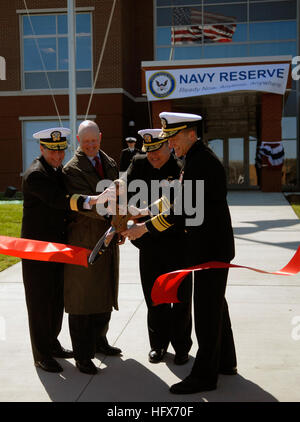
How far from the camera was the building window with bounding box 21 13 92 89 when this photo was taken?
22.3 m

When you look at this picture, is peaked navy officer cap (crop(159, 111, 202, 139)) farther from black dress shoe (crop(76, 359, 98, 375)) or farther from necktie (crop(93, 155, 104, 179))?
black dress shoe (crop(76, 359, 98, 375))

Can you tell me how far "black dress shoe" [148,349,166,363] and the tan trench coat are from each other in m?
0.51

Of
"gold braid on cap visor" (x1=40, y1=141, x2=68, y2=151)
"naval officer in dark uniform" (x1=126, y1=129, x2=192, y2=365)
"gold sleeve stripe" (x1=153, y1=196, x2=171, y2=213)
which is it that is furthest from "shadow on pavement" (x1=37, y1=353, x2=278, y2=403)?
"gold braid on cap visor" (x1=40, y1=141, x2=68, y2=151)

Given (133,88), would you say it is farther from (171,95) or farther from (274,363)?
(274,363)

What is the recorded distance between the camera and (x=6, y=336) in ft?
15.7

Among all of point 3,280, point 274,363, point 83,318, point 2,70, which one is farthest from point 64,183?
point 2,70

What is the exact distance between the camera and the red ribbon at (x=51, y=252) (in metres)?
3.88

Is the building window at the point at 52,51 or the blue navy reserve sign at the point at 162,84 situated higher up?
the building window at the point at 52,51

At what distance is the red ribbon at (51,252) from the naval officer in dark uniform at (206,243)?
0.83 meters

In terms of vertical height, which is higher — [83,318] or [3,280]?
[83,318]

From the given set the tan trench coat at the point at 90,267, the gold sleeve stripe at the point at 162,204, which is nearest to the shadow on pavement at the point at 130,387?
the tan trench coat at the point at 90,267

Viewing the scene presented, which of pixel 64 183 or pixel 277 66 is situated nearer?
pixel 64 183

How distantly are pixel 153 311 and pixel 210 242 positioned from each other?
39.1 inches

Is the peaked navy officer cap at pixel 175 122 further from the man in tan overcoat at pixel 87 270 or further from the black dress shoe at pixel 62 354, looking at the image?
the black dress shoe at pixel 62 354
